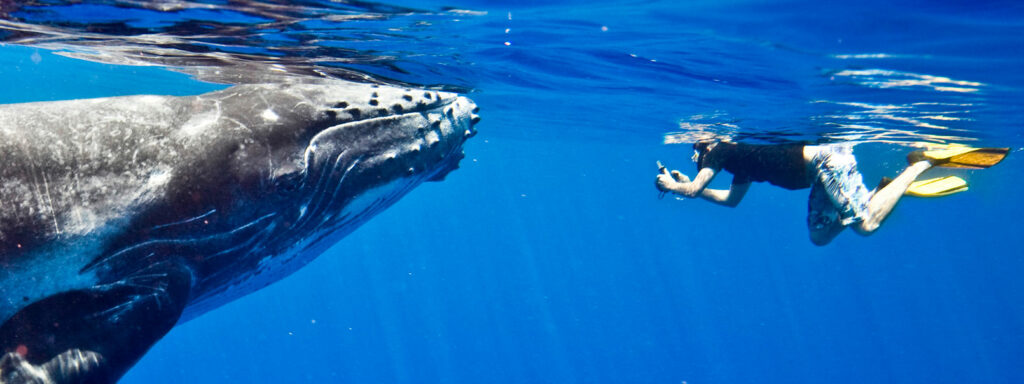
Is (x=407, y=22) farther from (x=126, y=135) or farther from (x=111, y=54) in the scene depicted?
(x=111, y=54)

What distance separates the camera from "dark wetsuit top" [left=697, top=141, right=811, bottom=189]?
38.9 ft

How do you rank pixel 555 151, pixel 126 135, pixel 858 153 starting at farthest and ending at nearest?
pixel 555 151 < pixel 858 153 < pixel 126 135

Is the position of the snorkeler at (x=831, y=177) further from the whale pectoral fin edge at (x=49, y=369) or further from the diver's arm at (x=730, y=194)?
the whale pectoral fin edge at (x=49, y=369)

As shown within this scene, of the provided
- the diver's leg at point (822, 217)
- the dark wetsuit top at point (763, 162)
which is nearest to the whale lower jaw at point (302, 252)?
the dark wetsuit top at point (763, 162)

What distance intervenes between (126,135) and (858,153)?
2685 centimetres

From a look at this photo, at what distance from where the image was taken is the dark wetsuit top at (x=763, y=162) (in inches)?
466

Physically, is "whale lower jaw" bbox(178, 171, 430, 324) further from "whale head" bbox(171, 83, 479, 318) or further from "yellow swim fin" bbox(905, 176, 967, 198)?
"yellow swim fin" bbox(905, 176, 967, 198)

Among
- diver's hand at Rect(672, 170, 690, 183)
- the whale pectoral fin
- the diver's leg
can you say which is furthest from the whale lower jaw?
the diver's leg

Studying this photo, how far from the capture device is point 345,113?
4.55 metres

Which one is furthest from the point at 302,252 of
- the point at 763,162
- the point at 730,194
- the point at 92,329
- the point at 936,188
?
the point at 936,188

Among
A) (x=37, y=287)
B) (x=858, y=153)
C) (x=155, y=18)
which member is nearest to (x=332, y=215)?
(x=37, y=287)

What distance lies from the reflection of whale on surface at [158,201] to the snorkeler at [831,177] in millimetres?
8035

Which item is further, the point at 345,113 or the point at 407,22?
the point at 407,22

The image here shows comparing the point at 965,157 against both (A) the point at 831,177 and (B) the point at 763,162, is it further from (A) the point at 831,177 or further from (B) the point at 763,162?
(B) the point at 763,162
